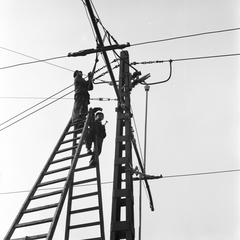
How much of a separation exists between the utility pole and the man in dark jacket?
704 millimetres

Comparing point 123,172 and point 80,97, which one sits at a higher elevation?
point 80,97

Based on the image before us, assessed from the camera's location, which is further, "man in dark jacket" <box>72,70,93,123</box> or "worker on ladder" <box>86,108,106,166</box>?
"man in dark jacket" <box>72,70,93,123</box>

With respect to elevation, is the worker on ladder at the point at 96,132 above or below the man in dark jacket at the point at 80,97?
below

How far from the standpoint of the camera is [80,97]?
6418 mm

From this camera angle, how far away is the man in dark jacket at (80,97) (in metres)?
6.12

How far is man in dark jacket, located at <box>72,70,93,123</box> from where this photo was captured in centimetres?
612

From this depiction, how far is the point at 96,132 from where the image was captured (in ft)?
19.4

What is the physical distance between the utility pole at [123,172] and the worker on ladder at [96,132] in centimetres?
33

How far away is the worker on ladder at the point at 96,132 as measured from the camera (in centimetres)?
576

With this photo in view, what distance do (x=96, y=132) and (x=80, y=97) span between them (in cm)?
94

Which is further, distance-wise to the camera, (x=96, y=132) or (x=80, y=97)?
(x=80, y=97)

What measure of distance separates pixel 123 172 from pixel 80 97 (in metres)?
1.80

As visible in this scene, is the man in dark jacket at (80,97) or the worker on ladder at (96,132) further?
the man in dark jacket at (80,97)

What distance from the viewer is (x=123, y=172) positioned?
5.80m
